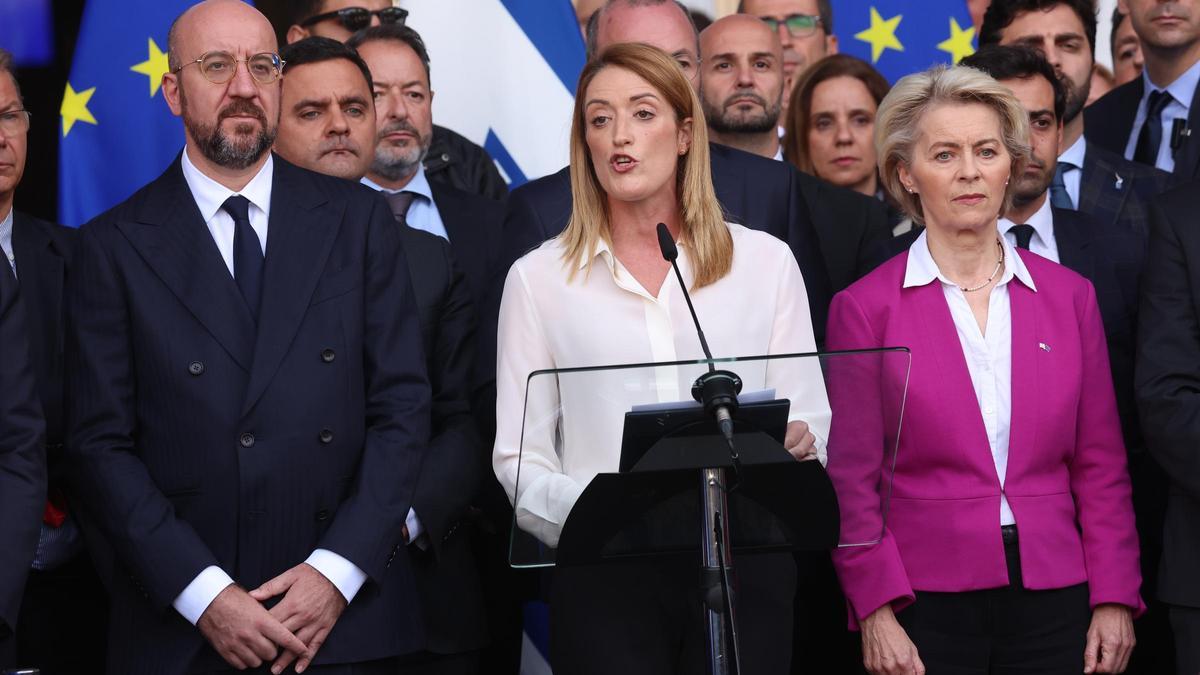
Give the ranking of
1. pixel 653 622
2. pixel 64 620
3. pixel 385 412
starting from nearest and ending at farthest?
pixel 653 622 → pixel 385 412 → pixel 64 620

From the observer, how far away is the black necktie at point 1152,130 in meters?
5.56

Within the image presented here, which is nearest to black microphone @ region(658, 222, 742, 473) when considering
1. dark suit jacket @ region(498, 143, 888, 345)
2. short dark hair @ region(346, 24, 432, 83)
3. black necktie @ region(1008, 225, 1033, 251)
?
dark suit jacket @ region(498, 143, 888, 345)

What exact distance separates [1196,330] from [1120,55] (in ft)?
11.2

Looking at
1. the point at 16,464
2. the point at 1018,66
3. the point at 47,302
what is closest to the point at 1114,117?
the point at 1018,66

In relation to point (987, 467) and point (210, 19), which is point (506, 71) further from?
point (987, 467)

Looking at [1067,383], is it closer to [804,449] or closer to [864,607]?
[864,607]

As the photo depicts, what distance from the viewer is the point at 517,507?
2.99m

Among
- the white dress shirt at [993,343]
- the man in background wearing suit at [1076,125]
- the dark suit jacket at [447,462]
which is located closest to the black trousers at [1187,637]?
the white dress shirt at [993,343]

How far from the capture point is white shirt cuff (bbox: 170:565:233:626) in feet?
11.0

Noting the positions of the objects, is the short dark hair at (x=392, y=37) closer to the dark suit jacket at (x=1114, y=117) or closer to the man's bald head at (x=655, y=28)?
the man's bald head at (x=655, y=28)

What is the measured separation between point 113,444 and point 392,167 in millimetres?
1984

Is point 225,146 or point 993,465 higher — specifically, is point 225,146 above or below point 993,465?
above

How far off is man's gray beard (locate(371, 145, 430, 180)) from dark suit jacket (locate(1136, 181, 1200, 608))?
241 centimetres

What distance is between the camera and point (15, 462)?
3.30 metres
